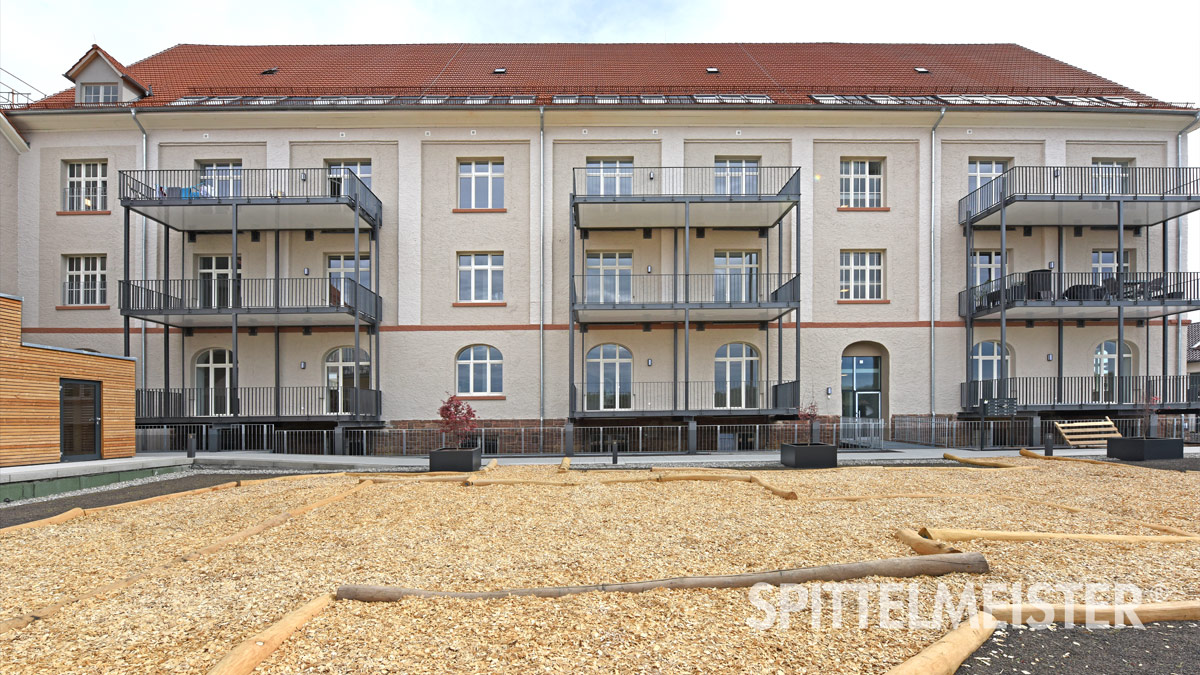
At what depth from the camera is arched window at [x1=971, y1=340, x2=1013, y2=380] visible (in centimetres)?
2094

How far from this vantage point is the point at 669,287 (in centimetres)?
2052

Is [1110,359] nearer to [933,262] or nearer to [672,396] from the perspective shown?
[933,262]

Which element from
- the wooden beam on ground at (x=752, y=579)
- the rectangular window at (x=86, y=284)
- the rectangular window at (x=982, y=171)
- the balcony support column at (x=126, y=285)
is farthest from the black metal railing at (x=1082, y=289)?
the rectangular window at (x=86, y=284)

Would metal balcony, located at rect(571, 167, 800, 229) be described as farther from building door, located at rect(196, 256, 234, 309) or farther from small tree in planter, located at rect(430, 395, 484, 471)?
building door, located at rect(196, 256, 234, 309)

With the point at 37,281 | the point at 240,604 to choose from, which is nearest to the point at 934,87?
the point at 240,604

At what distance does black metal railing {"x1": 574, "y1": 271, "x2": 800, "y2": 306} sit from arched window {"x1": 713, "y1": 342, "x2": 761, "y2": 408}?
65.3 inches

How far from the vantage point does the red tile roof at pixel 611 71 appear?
22656 millimetres

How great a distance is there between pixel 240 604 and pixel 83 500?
7999mm

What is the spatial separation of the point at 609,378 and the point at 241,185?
12.8 m

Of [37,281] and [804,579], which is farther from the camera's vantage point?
[37,281]

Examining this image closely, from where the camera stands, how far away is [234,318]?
18.1 meters

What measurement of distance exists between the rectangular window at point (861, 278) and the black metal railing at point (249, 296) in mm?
14667

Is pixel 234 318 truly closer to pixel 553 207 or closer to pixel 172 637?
pixel 553 207

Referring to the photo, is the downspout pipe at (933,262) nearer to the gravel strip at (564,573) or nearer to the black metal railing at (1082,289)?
the black metal railing at (1082,289)
